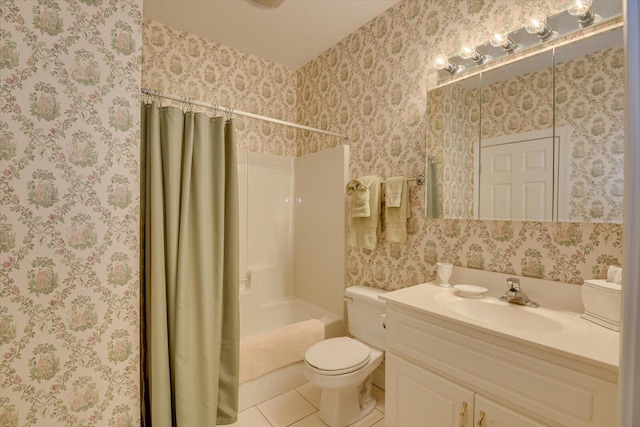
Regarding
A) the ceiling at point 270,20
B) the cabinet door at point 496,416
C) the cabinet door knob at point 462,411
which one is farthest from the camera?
the ceiling at point 270,20

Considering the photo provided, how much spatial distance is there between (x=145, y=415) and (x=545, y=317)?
186 cm

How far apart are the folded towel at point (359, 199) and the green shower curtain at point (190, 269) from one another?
32.9 inches

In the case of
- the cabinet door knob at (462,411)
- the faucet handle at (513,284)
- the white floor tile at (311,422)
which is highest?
the faucet handle at (513,284)

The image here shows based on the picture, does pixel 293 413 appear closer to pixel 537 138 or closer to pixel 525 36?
pixel 537 138

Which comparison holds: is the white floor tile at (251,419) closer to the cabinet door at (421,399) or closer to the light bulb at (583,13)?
the cabinet door at (421,399)

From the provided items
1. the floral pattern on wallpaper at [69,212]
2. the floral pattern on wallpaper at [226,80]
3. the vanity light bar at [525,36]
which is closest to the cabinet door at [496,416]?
the floral pattern on wallpaper at [69,212]

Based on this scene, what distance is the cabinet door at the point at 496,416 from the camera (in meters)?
1.03

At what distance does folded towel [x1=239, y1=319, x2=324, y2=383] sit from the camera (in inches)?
75.2

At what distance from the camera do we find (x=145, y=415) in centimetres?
146

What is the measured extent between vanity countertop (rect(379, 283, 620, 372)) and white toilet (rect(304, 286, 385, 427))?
0.49 metres

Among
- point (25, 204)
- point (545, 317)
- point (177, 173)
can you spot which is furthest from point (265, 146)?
point (545, 317)

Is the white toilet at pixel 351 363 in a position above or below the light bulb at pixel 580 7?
below

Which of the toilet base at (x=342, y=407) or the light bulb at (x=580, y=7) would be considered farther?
the toilet base at (x=342, y=407)

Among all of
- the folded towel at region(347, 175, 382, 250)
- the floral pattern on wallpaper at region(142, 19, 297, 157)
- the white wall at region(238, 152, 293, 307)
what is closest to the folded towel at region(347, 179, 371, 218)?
the folded towel at region(347, 175, 382, 250)
